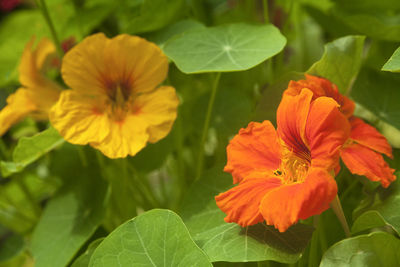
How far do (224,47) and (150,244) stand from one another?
1.24 feet

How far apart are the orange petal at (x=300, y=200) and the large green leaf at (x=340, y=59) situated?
0.24 m

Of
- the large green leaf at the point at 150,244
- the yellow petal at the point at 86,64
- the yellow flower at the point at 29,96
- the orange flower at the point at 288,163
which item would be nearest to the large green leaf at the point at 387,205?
the orange flower at the point at 288,163

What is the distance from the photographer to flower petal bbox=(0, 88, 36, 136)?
88 centimetres

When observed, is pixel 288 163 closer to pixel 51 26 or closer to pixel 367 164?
pixel 367 164

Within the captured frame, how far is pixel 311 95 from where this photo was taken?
581mm

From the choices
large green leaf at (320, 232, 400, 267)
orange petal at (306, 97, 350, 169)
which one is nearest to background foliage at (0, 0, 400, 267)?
large green leaf at (320, 232, 400, 267)

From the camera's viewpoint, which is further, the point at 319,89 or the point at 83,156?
the point at 83,156

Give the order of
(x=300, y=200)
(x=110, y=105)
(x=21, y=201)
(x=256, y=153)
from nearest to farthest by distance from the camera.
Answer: (x=300, y=200), (x=256, y=153), (x=110, y=105), (x=21, y=201)

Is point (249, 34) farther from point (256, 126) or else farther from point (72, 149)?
point (72, 149)

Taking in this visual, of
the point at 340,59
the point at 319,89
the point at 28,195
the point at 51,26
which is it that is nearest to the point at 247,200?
the point at 319,89

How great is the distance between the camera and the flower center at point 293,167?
63 cm

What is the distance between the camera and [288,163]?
0.64 meters

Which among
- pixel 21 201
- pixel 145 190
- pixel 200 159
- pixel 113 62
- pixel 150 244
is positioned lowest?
pixel 21 201

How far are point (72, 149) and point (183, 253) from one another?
2.05ft
